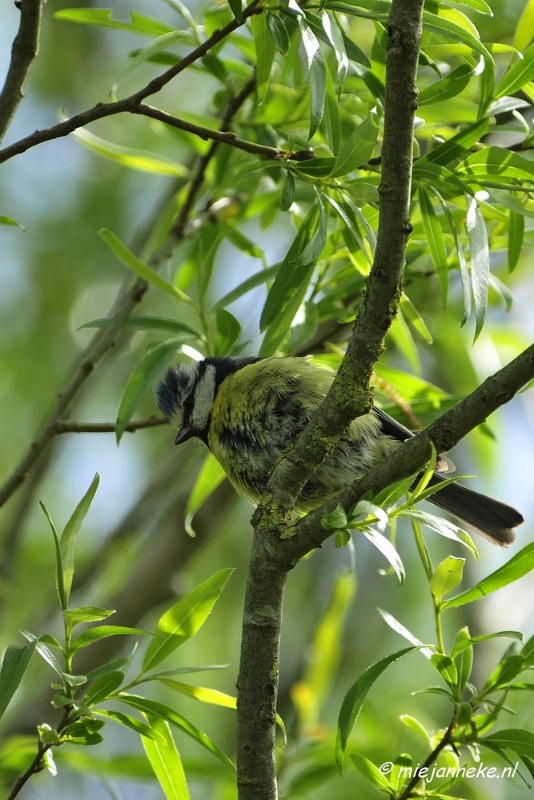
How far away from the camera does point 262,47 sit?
1.94 metres

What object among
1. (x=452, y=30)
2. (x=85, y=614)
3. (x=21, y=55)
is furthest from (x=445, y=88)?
(x=85, y=614)

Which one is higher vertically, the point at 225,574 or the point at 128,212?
the point at 128,212

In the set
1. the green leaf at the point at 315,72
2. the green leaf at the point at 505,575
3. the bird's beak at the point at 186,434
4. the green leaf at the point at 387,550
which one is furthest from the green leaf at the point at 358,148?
the bird's beak at the point at 186,434

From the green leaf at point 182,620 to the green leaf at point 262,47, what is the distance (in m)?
1.16

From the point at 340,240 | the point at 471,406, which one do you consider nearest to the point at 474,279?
the point at 471,406

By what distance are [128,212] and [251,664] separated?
156 inches

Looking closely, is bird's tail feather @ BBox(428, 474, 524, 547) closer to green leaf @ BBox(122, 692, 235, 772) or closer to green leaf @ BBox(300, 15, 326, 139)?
green leaf @ BBox(122, 692, 235, 772)

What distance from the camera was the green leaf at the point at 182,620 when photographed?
186 centimetres

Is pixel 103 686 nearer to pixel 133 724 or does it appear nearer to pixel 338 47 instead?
pixel 133 724

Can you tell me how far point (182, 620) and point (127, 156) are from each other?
5.43 feet

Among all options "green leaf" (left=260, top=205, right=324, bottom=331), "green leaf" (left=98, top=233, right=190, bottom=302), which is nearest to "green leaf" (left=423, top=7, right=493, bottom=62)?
"green leaf" (left=260, top=205, right=324, bottom=331)

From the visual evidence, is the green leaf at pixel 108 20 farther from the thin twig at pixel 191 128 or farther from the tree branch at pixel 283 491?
the tree branch at pixel 283 491

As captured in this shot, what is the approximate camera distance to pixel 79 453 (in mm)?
5184

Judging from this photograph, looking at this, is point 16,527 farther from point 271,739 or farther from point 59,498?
point 271,739
